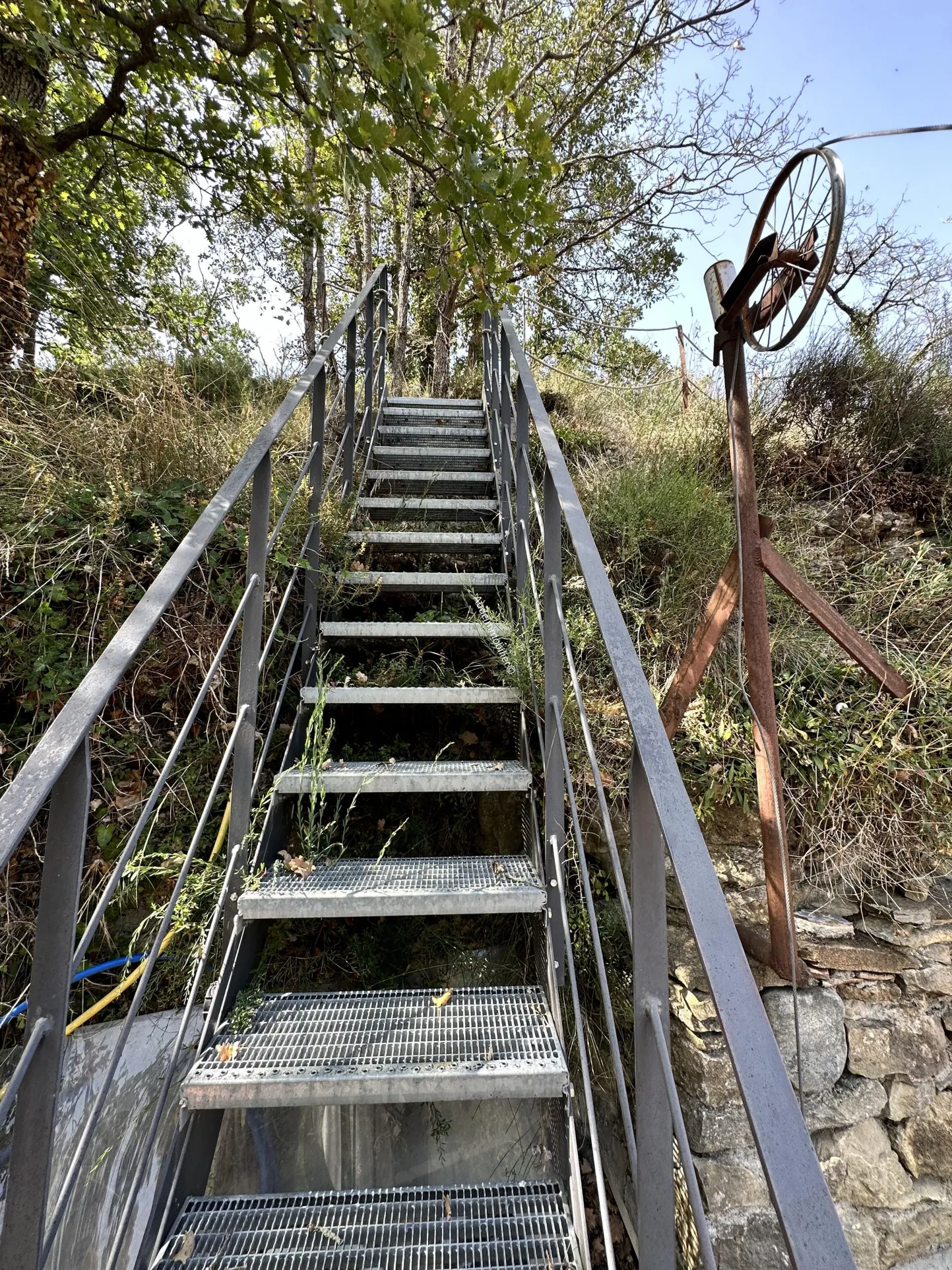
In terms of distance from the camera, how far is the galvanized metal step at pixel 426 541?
114 inches

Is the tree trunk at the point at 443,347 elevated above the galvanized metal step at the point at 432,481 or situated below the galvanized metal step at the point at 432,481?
above

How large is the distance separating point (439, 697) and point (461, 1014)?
97 centimetres

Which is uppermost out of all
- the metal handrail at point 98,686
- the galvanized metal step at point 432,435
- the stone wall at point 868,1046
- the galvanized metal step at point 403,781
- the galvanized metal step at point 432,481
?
the galvanized metal step at point 432,435

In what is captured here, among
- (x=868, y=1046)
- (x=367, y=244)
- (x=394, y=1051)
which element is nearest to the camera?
(x=394, y=1051)

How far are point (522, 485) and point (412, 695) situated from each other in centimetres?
104

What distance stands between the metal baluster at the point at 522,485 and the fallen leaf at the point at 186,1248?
79.2 inches

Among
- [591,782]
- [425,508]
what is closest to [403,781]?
[591,782]

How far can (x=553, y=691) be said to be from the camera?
5.98 ft

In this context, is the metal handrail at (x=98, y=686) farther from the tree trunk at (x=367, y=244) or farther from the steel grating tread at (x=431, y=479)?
the tree trunk at (x=367, y=244)

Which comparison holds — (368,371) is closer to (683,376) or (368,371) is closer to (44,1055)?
(683,376)

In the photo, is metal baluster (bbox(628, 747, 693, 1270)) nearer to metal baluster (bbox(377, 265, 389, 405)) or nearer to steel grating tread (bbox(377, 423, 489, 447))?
steel grating tread (bbox(377, 423, 489, 447))

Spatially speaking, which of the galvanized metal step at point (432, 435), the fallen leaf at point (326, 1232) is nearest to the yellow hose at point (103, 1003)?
the fallen leaf at point (326, 1232)

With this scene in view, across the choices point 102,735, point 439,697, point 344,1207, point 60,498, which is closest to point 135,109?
point 60,498

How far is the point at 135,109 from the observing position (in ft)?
11.7
